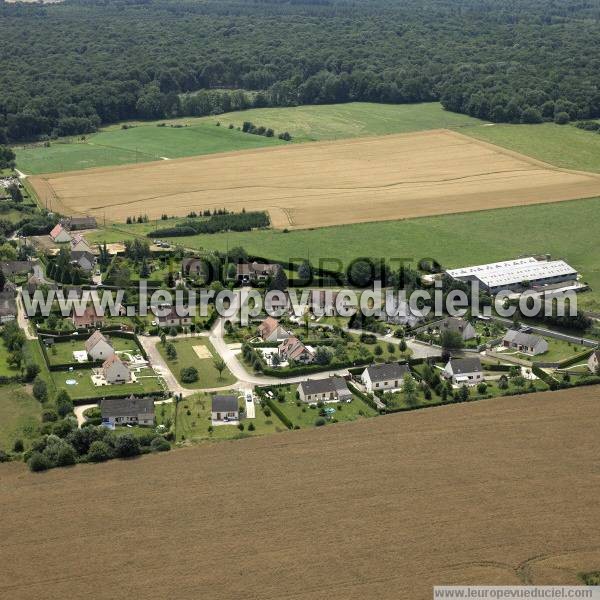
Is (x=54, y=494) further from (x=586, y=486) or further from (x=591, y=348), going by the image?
(x=591, y=348)

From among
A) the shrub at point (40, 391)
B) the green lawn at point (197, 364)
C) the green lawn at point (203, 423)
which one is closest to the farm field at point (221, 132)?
the green lawn at point (197, 364)

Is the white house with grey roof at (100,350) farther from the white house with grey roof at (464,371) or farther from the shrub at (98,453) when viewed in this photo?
the white house with grey roof at (464,371)

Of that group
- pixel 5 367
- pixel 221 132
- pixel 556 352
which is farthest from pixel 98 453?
pixel 221 132

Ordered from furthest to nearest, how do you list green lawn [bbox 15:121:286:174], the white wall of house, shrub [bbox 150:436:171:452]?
green lawn [bbox 15:121:286:174] → the white wall of house → shrub [bbox 150:436:171:452]

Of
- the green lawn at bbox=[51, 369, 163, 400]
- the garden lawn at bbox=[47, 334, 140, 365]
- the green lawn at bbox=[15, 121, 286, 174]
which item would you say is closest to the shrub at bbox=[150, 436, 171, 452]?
the green lawn at bbox=[51, 369, 163, 400]

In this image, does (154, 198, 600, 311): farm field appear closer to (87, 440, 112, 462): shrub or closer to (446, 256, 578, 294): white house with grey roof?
(446, 256, 578, 294): white house with grey roof
